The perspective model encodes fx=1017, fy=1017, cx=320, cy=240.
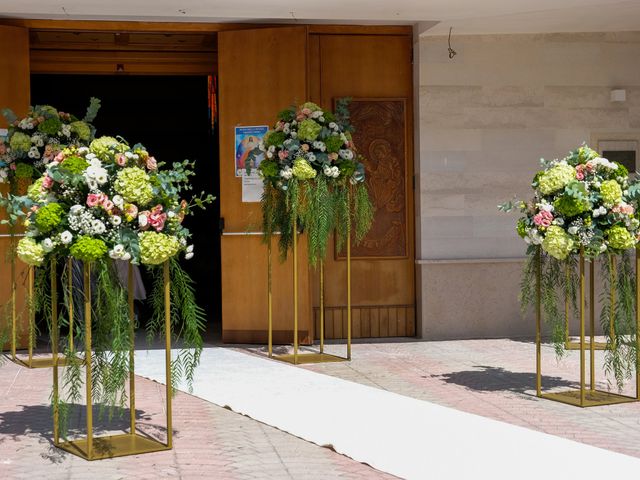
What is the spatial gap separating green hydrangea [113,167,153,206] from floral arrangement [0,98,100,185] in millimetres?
3318

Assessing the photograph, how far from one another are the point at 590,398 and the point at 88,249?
4.01m

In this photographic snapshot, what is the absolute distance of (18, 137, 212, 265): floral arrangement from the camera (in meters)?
5.54

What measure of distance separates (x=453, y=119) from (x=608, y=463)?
19.7 feet

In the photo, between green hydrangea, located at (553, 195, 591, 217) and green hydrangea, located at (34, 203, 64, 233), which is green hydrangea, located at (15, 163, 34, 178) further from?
green hydrangea, located at (553, 195, 591, 217)

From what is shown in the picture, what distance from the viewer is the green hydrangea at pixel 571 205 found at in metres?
7.00

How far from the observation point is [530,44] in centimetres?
1126

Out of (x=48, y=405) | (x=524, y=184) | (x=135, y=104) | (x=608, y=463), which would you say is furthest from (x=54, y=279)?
(x=135, y=104)

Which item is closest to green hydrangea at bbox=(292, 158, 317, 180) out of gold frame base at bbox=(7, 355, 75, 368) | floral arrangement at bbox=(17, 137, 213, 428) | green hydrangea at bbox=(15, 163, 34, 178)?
green hydrangea at bbox=(15, 163, 34, 178)

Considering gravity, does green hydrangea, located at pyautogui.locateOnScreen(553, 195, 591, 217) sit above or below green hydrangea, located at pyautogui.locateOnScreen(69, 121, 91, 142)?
below

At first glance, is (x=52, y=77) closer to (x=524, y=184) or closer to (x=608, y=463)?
(x=524, y=184)

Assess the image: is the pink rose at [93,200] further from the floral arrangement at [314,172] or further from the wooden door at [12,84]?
the wooden door at [12,84]

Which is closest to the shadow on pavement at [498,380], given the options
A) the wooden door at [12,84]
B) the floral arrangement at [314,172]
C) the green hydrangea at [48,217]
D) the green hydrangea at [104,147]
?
the floral arrangement at [314,172]

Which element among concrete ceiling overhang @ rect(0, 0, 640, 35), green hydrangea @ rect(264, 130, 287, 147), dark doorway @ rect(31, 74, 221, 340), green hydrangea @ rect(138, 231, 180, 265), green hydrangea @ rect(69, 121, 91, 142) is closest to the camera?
green hydrangea @ rect(138, 231, 180, 265)

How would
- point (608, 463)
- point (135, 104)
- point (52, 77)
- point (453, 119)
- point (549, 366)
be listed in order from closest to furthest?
point (608, 463)
point (549, 366)
point (453, 119)
point (52, 77)
point (135, 104)
